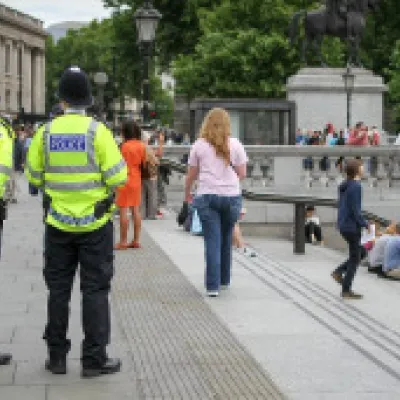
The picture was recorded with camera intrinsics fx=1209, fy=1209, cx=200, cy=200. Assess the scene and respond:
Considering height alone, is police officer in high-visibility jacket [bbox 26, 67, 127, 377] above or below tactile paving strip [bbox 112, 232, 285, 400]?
above

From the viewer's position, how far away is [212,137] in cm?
1074

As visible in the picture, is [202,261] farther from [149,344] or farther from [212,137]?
[149,344]

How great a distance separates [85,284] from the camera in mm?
7355

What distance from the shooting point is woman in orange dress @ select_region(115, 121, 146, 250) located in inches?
596

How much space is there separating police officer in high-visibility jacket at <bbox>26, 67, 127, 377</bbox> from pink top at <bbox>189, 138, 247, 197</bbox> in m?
3.49

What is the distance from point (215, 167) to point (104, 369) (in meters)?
3.85

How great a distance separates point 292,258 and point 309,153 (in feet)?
24.6

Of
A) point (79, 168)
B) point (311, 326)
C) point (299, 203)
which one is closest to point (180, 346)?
point (311, 326)

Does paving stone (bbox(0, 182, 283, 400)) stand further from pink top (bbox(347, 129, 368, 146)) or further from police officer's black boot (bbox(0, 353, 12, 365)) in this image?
pink top (bbox(347, 129, 368, 146))

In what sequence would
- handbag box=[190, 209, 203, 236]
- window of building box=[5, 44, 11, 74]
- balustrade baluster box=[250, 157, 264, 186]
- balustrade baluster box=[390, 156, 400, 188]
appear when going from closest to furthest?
1. handbag box=[190, 209, 203, 236]
2. balustrade baluster box=[250, 157, 264, 186]
3. balustrade baluster box=[390, 156, 400, 188]
4. window of building box=[5, 44, 11, 74]

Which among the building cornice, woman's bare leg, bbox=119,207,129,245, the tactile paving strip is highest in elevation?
the building cornice

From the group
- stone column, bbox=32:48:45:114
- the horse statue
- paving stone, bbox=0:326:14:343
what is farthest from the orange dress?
stone column, bbox=32:48:45:114

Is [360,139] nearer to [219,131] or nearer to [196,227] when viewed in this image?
[196,227]

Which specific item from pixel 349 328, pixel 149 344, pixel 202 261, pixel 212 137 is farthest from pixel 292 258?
pixel 149 344
